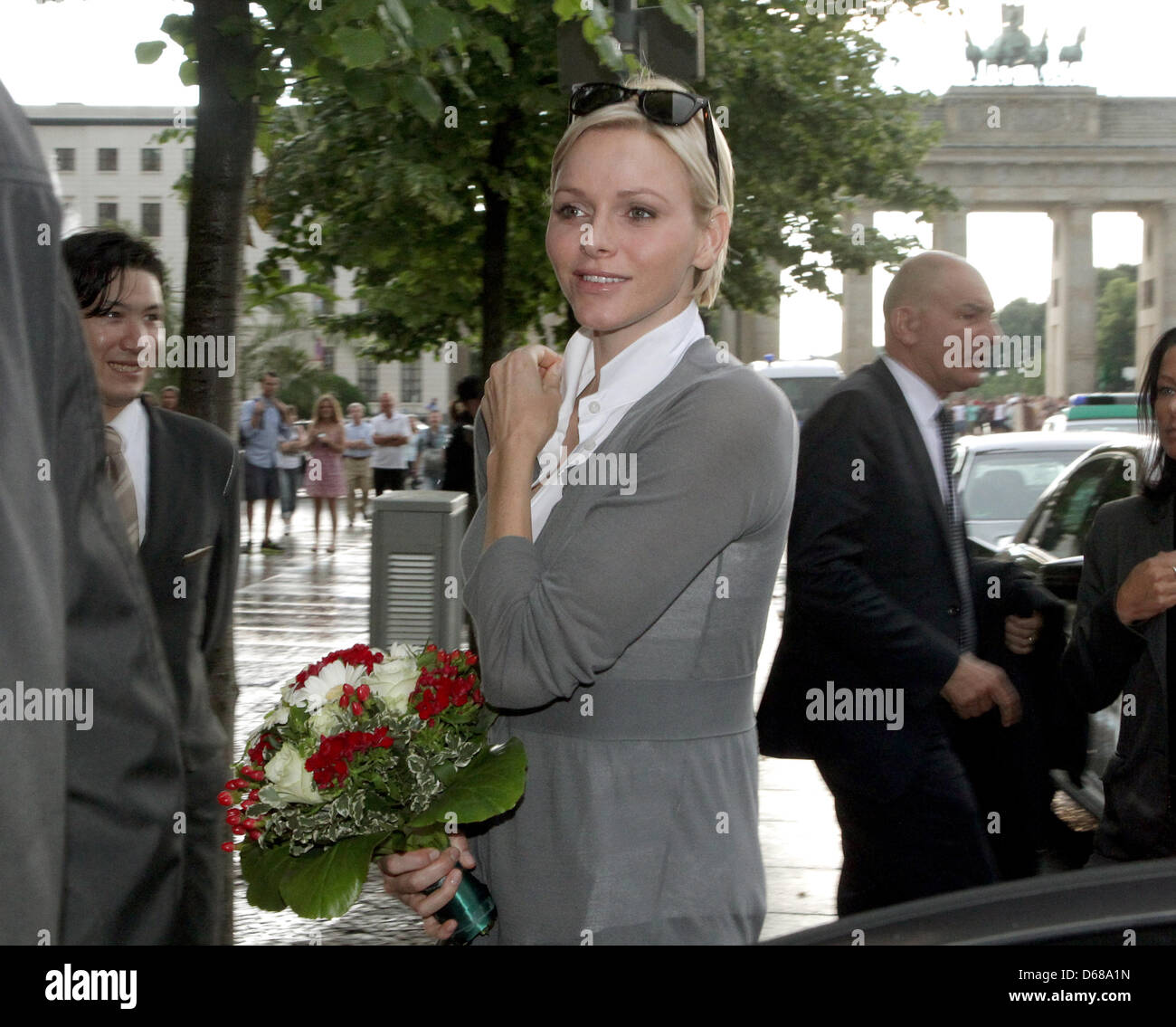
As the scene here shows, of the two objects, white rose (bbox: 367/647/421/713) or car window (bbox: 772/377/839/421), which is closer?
white rose (bbox: 367/647/421/713)

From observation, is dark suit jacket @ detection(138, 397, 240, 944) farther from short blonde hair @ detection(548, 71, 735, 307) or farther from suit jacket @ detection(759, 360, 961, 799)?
short blonde hair @ detection(548, 71, 735, 307)

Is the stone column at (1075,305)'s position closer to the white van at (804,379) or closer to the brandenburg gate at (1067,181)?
the brandenburg gate at (1067,181)

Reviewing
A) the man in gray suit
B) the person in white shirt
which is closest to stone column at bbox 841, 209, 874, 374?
the person in white shirt

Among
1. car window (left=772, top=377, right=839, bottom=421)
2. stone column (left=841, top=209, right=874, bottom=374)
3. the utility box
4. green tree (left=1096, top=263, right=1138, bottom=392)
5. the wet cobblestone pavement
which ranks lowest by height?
the wet cobblestone pavement

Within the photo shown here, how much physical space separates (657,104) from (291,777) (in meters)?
1.03

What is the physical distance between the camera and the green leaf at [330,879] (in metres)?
1.96

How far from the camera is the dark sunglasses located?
84.4 inches

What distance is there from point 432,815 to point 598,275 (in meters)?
0.77

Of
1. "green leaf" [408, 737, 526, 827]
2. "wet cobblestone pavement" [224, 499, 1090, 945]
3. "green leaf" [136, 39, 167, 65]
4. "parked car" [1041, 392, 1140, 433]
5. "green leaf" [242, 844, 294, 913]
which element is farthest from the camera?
"parked car" [1041, 392, 1140, 433]

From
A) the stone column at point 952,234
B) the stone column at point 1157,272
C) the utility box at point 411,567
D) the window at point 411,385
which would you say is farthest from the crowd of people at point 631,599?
the window at point 411,385

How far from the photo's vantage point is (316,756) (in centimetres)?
202

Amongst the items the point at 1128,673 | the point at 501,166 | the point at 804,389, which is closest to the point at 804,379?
the point at 804,389

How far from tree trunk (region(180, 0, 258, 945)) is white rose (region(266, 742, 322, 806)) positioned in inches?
100
